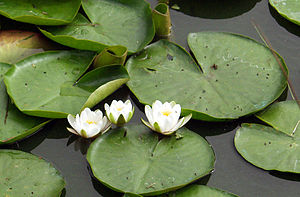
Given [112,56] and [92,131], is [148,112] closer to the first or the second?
[92,131]

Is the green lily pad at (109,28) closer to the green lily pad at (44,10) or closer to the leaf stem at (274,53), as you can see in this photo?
the green lily pad at (44,10)

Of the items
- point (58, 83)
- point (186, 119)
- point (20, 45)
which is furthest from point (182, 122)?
point (20, 45)

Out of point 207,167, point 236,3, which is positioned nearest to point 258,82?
point 207,167

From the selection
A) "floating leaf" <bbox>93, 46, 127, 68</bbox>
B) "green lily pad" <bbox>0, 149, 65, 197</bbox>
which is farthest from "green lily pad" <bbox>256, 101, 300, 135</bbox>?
"green lily pad" <bbox>0, 149, 65, 197</bbox>

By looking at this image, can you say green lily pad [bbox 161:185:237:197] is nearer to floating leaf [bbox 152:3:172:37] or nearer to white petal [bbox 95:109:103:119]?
white petal [bbox 95:109:103:119]

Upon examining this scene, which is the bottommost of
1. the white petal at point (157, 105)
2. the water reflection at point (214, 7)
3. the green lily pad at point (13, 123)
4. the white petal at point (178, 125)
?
the green lily pad at point (13, 123)

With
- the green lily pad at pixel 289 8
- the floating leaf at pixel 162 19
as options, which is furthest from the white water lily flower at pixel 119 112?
the green lily pad at pixel 289 8

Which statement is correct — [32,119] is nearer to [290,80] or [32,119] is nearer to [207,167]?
[207,167]
